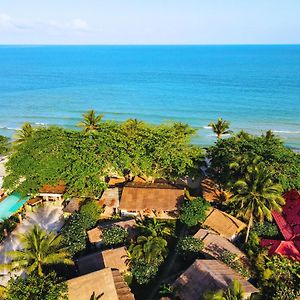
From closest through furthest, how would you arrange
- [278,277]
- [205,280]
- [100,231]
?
[205,280] → [278,277] → [100,231]

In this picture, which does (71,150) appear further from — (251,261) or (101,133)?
(251,261)

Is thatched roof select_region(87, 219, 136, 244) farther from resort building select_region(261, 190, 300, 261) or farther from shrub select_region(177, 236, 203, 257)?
resort building select_region(261, 190, 300, 261)

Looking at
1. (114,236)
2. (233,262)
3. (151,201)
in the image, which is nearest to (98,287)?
(114,236)

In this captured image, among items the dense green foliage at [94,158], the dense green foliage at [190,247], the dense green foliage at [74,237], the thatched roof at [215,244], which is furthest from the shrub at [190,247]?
the dense green foliage at [94,158]

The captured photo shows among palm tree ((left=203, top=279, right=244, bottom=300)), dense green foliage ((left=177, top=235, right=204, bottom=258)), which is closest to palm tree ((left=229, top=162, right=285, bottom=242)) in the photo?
dense green foliage ((left=177, top=235, right=204, bottom=258))

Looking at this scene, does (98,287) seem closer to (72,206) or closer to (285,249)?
(72,206)
